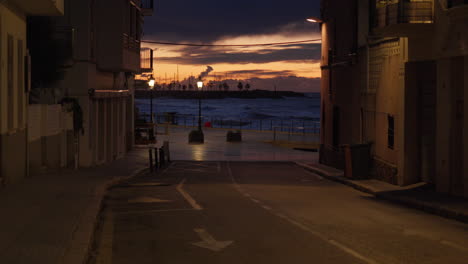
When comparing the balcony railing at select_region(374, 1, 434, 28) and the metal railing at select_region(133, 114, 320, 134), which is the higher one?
the balcony railing at select_region(374, 1, 434, 28)

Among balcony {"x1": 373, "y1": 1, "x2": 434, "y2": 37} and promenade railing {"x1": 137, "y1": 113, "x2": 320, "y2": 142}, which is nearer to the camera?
balcony {"x1": 373, "y1": 1, "x2": 434, "y2": 37}

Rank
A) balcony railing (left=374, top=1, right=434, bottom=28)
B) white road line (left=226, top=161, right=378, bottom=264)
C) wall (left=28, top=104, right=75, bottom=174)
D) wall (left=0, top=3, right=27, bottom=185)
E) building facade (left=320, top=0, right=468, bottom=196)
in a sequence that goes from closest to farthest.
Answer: white road line (left=226, top=161, right=378, bottom=264)
wall (left=0, top=3, right=27, bottom=185)
building facade (left=320, top=0, right=468, bottom=196)
balcony railing (left=374, top=1, right=434, bottom=28)
wall (left=28, top=104, right=75, bottom=174)

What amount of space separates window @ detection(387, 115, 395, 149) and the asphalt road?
2.75 m

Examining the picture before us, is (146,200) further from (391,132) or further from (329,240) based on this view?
(391,132)

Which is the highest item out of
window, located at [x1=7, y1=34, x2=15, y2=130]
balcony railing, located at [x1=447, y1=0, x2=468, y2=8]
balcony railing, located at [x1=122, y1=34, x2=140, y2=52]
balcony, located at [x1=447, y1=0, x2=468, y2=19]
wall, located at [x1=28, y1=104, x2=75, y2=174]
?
balcony railing, located at [x1=122, y1=34, x2=140, y2=52]

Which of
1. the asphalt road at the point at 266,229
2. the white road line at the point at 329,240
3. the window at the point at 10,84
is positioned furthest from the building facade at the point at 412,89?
the window at the point at 10,84

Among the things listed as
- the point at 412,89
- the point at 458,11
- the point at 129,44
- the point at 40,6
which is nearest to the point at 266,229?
the point at 458,11

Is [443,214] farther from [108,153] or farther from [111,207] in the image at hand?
[108,153]

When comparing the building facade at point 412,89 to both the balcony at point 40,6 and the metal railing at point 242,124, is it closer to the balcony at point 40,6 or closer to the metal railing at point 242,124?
the balcony at point 40,6

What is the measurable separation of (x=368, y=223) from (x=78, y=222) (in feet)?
17.7

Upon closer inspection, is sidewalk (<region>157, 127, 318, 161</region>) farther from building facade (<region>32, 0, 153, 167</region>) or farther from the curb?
the curb

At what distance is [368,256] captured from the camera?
961cm

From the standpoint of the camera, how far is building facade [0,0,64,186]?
57.1ft

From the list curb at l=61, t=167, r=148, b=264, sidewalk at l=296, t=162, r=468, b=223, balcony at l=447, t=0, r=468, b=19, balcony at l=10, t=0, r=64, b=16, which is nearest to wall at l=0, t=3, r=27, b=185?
balcony at l=10, t=0, r=64, b=16
